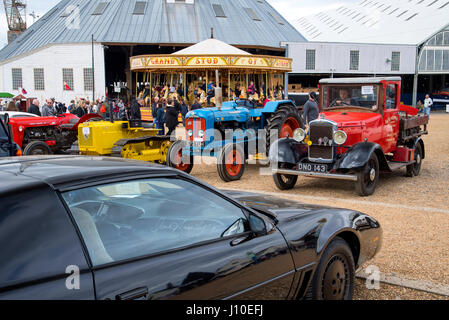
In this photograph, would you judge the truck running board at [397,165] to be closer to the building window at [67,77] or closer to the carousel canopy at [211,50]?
the carousel canopy at [211,50]

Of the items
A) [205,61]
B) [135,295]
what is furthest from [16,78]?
[135,295]

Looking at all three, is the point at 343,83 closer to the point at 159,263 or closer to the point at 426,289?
the point at 426,289

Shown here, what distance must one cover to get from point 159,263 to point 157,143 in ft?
30.2

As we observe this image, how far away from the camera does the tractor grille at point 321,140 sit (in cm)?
874

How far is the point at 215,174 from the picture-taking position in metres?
11.4

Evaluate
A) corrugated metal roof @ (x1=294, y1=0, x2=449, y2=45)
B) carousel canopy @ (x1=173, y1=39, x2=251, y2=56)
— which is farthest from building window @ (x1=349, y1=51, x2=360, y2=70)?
carousel canopy @ (x1=173, y1=39, x2=251, y2=56)

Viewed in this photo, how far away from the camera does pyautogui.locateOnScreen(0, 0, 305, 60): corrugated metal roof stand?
122 ft

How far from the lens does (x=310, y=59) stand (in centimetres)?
3969

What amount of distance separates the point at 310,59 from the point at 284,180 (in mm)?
32186

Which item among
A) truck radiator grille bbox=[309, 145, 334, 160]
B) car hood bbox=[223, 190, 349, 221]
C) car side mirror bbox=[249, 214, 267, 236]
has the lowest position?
truck radiator grille bbox=[309, 145, 334, 160]

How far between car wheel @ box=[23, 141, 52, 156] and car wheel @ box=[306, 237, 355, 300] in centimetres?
1039

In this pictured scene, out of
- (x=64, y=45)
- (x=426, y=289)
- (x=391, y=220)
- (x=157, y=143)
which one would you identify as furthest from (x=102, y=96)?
(x=426, y=289)

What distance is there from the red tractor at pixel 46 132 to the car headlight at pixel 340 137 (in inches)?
279

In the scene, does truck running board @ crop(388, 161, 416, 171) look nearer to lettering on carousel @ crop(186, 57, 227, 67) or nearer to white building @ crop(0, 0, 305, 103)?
lettering on carousel @ crop(186, 57, 227, 67)
